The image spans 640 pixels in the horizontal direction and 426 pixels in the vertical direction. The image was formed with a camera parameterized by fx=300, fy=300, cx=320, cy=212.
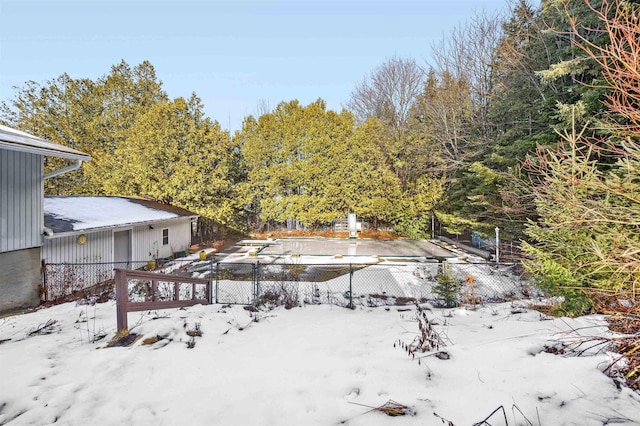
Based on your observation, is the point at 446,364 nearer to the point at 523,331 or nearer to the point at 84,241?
the point at 523,331

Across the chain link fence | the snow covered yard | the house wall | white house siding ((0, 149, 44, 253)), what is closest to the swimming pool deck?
the chain link fence

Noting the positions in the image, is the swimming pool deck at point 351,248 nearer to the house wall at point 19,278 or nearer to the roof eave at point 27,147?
the house wall at point 19,278

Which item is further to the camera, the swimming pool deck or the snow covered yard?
the swimming pool deck

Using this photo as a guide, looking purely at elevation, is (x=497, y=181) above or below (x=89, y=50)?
below

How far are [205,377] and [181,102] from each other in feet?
64.2

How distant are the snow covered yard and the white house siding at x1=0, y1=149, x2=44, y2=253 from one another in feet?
16.1

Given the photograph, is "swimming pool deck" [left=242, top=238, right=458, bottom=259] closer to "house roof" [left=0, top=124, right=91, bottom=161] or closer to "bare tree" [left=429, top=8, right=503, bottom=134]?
"bare tree" [left=429, top=8, right=503, bottom=134]

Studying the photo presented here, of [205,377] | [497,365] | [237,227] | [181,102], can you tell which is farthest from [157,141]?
[497,365]

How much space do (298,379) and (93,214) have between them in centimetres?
1093

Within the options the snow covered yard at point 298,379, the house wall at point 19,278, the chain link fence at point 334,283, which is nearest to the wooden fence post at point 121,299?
the snow covered yard at point 298,379

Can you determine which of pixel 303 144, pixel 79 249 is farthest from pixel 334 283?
pixel 303 144

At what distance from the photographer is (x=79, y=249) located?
933 cm

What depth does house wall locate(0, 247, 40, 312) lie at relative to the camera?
7.02 meters

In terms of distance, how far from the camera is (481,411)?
6.53ft
